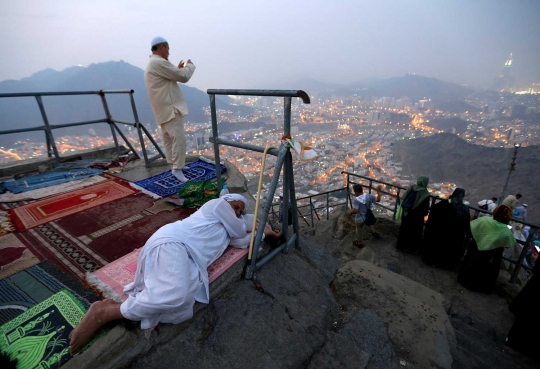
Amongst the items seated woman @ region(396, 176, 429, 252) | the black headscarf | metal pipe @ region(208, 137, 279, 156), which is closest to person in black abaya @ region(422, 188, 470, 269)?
the black headscarf

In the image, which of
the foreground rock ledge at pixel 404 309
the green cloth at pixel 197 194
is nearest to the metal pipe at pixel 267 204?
the foreground rock ledge at pixel 404 309

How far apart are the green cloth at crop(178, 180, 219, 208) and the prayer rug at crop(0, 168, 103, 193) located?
2273mm

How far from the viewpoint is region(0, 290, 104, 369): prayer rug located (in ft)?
4.83

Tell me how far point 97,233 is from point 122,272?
97 centimetres

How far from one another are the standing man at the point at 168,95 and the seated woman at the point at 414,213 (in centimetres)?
409

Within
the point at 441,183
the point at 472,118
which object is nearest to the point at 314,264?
the point at 441,183

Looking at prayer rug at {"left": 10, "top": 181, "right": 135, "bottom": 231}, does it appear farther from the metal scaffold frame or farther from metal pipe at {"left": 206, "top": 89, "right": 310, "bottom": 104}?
metal pipe at {"left": 206, "top": 89, "right": 310, "bottom": 104}

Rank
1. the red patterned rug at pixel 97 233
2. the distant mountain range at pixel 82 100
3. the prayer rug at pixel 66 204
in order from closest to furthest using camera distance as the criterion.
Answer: the red patterned rug at pixel 97 233
the prayer rug at pixel 66 204
the distant mountain range at pixel 82 100

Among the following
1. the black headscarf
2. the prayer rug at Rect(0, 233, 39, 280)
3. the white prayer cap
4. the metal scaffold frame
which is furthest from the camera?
the black headscarf

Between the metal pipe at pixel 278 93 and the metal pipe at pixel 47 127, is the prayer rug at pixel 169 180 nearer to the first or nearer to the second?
the metal pipe at pixel 47 127

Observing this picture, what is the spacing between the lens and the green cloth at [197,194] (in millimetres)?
3445

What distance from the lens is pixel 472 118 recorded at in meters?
50.6

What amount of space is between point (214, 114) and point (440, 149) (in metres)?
35.3

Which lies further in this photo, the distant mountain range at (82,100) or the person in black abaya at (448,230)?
the distant mountain range at (82,100)
